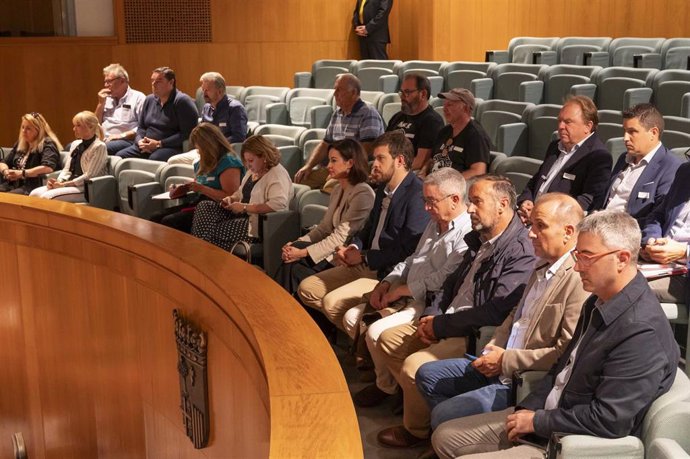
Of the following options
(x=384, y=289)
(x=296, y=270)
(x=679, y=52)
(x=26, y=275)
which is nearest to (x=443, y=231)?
(x=384, y=289)

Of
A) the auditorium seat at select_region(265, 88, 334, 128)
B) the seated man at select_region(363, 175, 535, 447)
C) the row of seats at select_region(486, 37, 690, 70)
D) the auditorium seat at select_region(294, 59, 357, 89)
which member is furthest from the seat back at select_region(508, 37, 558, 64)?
the seated man at select_region(363, 175, 535, 447)

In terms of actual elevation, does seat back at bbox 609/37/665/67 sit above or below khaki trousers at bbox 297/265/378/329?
above

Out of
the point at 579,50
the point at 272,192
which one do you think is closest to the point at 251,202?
the point at 272,192

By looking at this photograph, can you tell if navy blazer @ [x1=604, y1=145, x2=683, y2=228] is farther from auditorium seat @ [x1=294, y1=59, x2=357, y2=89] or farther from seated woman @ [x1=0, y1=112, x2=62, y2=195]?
auditorium seat @ [x1=294, y1=59, x2=357, y2=89]

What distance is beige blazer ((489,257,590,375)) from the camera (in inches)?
104

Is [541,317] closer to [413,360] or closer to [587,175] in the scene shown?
[413,360]

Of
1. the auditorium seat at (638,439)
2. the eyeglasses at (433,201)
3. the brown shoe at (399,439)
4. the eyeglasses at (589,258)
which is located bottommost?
the brown shoe at (399,439)

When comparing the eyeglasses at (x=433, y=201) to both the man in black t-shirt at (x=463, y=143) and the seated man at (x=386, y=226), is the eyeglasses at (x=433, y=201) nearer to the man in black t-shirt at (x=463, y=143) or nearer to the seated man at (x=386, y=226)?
the seated man at (x=386, y=226)

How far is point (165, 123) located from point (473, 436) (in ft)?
15.9

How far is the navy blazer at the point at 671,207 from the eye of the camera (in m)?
3.44

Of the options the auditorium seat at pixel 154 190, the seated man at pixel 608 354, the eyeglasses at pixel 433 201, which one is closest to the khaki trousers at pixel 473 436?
the seated man at pixel 608 354

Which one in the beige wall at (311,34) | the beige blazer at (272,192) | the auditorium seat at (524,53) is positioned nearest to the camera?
the beige blazer at (272,192)

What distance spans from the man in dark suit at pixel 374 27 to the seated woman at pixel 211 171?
5.34 m

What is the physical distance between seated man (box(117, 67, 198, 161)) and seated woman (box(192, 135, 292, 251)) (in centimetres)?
201
